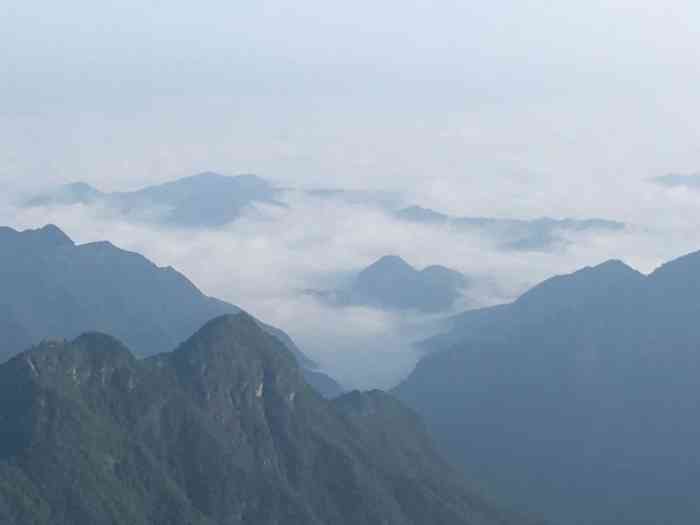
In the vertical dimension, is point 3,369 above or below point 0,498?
above

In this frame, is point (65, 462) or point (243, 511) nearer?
point (65, 462)

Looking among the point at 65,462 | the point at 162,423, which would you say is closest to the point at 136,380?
the point at 162,423

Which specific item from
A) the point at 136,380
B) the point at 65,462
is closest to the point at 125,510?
the point at 65,462

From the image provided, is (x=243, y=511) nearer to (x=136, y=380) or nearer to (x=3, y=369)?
(x=136, y=380)

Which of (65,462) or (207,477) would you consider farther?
(207,477)

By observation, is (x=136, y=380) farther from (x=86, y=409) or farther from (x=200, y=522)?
(x=200, y=522)

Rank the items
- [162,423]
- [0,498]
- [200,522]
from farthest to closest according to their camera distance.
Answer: [162,423], [200,522], [0,498]

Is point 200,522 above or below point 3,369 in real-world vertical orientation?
below

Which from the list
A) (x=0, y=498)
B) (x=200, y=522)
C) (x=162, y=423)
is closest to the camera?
(x=0, y=498)
